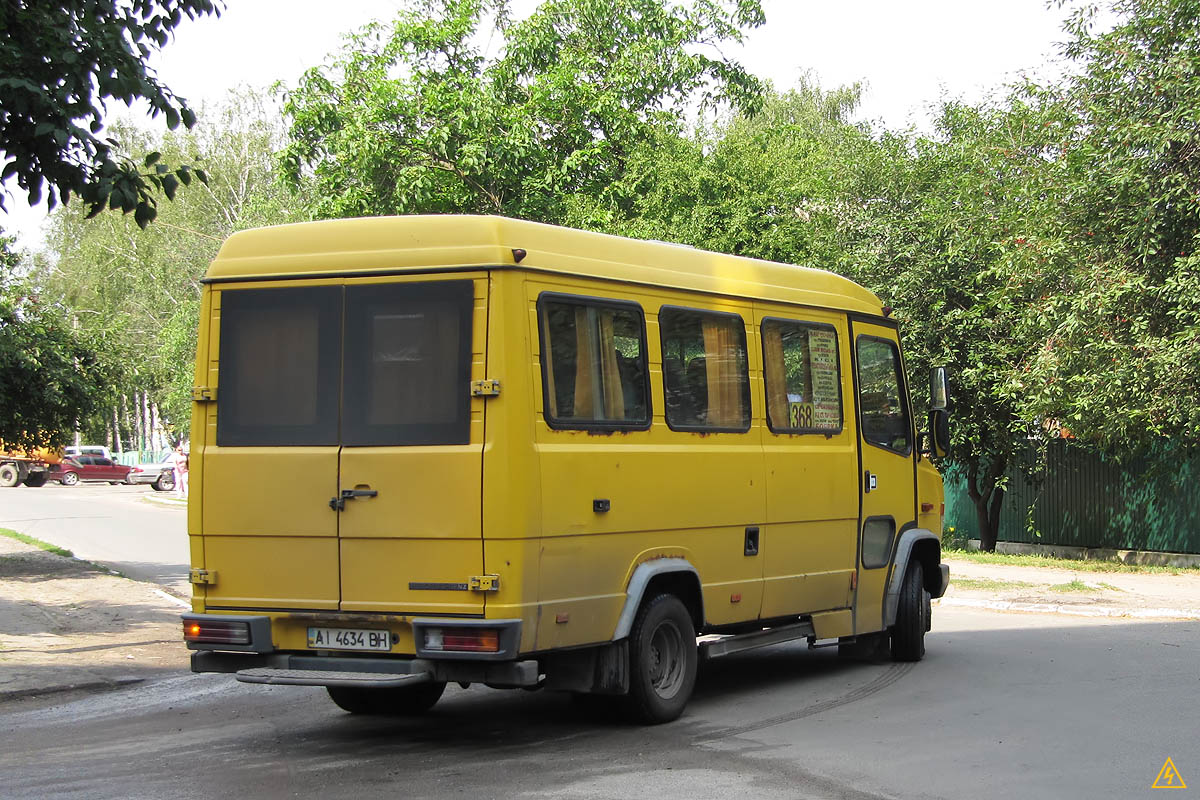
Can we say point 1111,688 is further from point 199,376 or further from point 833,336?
point 199,376

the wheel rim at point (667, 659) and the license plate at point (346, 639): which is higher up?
the license plate at point (346, 639)

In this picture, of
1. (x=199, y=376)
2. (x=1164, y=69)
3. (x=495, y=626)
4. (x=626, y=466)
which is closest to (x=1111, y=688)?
(x=626, y=466)

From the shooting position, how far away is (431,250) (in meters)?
7.80

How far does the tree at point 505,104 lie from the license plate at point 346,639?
2217 cm

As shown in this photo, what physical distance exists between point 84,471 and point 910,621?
5795 cm

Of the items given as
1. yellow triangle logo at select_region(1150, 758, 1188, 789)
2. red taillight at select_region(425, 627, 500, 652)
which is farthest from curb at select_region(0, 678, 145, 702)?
yellow triangle logo at select_region(1150, 758, 1188, 789)

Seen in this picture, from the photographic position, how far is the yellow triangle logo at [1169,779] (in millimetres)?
6809

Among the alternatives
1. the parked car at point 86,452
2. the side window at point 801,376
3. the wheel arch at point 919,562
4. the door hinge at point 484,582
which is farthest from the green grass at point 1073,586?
the parked car at point 86,452

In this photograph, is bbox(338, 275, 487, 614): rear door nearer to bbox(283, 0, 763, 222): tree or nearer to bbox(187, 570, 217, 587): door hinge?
bbox(187, 570, 217, 587): door hinge

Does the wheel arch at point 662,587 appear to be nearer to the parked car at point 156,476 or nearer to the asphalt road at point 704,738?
the asphalt road at point 704,738

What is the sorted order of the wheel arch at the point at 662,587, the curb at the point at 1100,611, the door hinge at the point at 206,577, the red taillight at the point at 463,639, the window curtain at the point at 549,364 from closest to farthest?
the red taillight at the point at 463,639
the window curtain at the point at 549,364
the door hinge at the point at 206,577
the wheel arch at the point at 662,587
the curb at the point at 1100,611

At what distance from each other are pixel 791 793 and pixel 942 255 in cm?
1663

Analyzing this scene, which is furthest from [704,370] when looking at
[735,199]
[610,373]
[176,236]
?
[176,236]

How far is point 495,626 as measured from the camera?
291 inches
